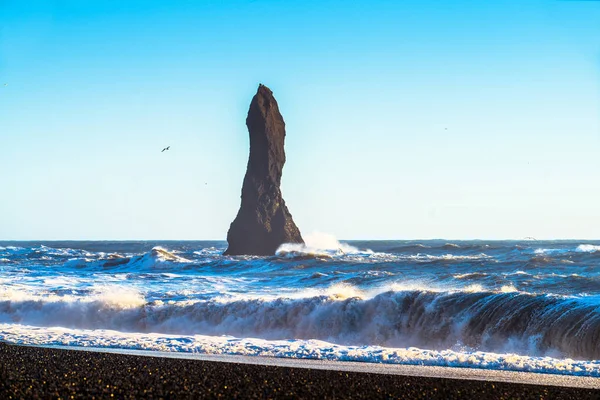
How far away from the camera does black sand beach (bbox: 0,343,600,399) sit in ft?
30.0

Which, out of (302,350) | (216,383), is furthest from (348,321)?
(216,383)

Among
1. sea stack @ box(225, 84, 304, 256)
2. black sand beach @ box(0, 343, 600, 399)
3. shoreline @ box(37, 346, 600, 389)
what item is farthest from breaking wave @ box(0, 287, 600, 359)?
sea stack @ box(225, 84, 304, 256)

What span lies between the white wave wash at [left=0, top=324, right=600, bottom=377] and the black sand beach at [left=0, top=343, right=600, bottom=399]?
209cm

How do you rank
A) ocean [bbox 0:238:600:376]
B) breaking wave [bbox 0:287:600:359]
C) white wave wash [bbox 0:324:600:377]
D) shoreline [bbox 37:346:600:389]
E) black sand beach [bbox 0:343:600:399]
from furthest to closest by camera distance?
breaking wave [bbox 0:287:600:359] → ocean [bbox 0:238:600:376] → white wave wash [bbox 0:324:600:377] → shoreline [bbox 37:346:600:389] → black sand beach [bbox 0:343:600:399]

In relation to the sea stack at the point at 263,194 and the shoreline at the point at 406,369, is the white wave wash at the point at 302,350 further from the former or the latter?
the sea stack at the point at 263,194

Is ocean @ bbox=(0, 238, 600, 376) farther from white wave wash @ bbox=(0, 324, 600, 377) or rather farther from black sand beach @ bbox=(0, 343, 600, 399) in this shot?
black sand beach @ bbox=(0, 343, 600, 399)

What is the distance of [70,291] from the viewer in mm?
26609

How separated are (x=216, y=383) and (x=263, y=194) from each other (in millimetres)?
62512

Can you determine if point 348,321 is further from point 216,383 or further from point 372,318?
point 216,383

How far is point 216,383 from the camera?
389 inches

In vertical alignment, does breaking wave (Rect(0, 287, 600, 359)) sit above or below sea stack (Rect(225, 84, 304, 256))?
below

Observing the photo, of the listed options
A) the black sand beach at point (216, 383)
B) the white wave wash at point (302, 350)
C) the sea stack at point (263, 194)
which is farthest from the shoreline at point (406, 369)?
the sea stack at point (263, 194)

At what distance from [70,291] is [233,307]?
30.9ft

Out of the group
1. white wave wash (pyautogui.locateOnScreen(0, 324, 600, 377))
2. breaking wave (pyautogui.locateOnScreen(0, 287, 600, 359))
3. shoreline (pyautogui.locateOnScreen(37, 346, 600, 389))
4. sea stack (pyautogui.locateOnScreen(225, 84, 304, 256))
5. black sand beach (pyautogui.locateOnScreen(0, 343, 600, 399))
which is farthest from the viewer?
sea stack (pyautogui.locateOnScreen(225, 84, 304, 256))
